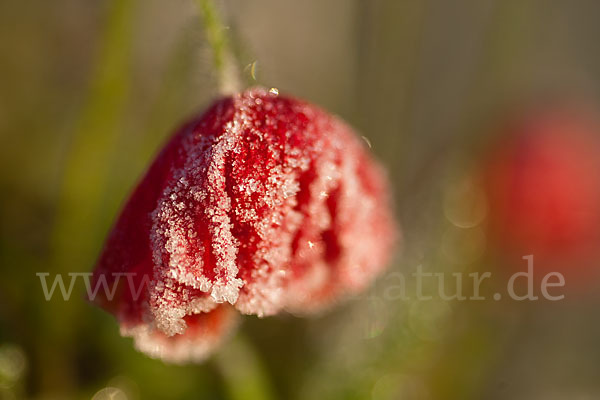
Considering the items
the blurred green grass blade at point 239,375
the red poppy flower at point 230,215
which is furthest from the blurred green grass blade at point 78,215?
the red poppy flower at point 230,215

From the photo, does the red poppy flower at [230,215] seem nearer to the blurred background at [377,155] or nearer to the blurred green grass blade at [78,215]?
the blurred background at [377,155]

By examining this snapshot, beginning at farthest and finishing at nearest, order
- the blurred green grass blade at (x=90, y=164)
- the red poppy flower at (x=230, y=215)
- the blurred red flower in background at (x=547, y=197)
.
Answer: the blurred red flower in background at (x=547, y=197) < the blurred green grass blade at (x=90, y=164) < the red poppy flower at (x=230, y=215)

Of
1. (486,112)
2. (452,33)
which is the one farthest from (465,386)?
(452,33)

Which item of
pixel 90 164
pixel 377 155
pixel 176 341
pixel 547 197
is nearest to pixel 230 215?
pixel 176 341

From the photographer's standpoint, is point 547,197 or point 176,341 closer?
point 176,341

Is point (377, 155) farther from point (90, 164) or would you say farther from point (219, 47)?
point (219, 47)

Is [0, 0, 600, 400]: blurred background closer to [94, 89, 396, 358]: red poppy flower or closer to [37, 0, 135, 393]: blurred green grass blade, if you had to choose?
[37, 0, 135, 393]: blurred green grass blade
